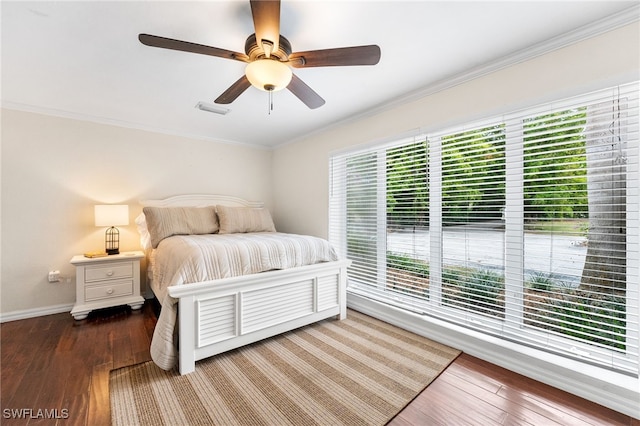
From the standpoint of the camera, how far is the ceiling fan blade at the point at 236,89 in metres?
1.83

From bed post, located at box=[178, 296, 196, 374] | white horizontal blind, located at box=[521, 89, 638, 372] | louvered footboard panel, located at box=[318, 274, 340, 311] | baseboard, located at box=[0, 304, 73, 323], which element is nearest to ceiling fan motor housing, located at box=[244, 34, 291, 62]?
bed post, located at box=[178, 296, 196, 374]

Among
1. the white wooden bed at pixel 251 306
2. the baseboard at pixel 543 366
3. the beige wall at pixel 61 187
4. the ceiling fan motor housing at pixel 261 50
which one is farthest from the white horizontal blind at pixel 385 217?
the beige wall at pixel 61 187

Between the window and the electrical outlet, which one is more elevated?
the window

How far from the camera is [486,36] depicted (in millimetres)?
1764

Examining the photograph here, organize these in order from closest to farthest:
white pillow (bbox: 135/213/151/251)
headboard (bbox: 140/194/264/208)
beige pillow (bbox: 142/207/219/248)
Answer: beige pillow (bbox: 142/207/219/248) → white pillow (bbox: 135/213/151/251) → headboard (bbox: 140/194/264/208)

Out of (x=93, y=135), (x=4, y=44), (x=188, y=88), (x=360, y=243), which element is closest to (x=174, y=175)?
(x=93, y=135)

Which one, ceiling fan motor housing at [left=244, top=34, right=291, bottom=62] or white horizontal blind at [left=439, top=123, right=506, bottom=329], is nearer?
ceiling fan motor housing at [left=244, top=34, right=291, bottom=62]

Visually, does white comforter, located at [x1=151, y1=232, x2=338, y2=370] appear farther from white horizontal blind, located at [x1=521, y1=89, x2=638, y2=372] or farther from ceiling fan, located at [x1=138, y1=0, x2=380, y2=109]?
white horizontal blind, located at [x1=521, y1=89, x2=638, y2=372]

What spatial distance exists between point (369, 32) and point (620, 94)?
1587 mm

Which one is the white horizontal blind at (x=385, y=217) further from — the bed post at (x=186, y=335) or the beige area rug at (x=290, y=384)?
the bed post at (x=186, y=335)

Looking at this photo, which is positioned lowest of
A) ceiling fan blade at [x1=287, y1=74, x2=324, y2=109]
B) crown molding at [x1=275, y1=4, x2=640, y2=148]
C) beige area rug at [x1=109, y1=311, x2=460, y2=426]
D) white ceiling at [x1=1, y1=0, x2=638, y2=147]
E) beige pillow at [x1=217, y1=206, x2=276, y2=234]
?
beige area rug at [x1=109, y1=311, x2=460, y2=426]

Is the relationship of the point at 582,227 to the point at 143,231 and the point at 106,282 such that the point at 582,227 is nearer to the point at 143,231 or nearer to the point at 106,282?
the point at 143,231

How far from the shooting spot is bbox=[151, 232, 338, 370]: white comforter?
1.89 meters

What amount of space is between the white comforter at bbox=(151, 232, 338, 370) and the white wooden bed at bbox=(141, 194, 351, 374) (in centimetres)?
7
